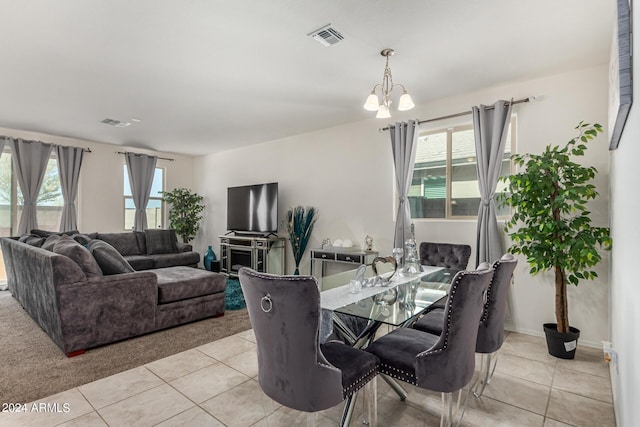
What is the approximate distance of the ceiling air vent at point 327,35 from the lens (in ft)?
8.34

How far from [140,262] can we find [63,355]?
288 cm

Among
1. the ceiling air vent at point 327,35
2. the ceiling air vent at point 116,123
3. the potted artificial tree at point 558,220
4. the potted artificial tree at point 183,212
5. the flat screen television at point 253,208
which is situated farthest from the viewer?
the potted artificial tree at point 183,212

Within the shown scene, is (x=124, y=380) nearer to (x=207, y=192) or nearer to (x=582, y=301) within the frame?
(x=582, y=301)

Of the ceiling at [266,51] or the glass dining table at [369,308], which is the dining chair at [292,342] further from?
the ceiling at [266,51]

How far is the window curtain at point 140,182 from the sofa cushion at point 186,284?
129 inches

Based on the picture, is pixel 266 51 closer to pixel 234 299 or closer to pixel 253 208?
pixel 234 299

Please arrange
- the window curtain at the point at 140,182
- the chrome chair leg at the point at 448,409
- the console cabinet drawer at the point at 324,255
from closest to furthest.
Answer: the chrome chair leg at the point at 448,409 < the console cabinet drawer at the point at 324,255 < the window curtain at the point at 140,182

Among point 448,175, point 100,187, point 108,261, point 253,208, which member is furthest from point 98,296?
point 100,187

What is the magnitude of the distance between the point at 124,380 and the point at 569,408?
3027 mm

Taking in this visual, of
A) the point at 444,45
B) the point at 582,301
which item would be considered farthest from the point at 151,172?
the point at 582,301

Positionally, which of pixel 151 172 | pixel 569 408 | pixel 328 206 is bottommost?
pixel 569 408

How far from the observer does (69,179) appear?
5.89 metres

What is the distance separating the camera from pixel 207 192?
7.59 metres

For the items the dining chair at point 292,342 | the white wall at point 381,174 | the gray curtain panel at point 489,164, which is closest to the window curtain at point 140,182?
the white wall at point 381,174
